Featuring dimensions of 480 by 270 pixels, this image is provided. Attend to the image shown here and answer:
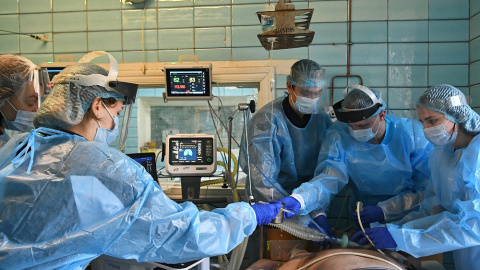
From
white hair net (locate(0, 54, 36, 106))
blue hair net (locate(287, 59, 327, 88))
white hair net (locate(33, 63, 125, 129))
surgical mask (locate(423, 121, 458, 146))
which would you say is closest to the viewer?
white hair net (locate(33, 63, 125, 129))

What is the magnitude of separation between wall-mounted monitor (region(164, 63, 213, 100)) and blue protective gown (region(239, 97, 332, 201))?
50 centimetres

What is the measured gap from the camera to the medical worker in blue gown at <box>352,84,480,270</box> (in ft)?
4.85

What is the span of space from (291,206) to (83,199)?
3.32 feet

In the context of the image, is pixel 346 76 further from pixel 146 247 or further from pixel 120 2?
pixel 146 247

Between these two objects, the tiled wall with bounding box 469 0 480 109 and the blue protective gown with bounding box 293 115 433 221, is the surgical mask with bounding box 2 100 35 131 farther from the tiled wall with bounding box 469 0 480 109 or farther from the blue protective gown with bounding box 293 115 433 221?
the tiled wall with bounding box 469 0 480 109

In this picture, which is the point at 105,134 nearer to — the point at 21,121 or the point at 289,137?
the point at 21,121

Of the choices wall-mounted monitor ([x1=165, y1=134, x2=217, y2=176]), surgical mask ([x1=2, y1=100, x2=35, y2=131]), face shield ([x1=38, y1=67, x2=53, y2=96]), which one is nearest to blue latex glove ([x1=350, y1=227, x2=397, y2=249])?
wall-mounted monitor ([x1=165, y1=134, x2=217, y2=176])

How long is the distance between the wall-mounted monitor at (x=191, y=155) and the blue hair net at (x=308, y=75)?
2.33 ft

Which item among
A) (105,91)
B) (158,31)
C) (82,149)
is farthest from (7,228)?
(158,31)

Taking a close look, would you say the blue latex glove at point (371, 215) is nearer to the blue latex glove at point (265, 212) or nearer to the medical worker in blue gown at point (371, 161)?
the medical worker in blue gown at point (371, 161)

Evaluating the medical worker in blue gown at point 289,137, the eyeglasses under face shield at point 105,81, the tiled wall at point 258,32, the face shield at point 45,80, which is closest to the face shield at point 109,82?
the eyeglasses under face shield at point 105,81

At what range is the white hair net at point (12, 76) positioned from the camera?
70.0 inches

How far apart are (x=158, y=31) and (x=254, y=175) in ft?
4.64

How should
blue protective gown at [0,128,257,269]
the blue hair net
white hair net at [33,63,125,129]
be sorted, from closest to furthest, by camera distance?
blue protective gown at [0,128,257,269], white hair net at [33,63,125,129], the blue hair net
